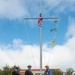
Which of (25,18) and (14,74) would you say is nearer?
(14,74)

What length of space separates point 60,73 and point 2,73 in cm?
1360

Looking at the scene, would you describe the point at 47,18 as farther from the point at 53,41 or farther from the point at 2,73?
the point at 2,73

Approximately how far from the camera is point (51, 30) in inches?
1142

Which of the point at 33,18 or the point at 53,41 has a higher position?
the point at 33,18

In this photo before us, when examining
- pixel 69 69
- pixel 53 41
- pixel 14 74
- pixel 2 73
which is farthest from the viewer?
pixel 69 69

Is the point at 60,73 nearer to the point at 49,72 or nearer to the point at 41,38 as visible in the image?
the point at 41,38

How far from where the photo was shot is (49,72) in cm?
2170

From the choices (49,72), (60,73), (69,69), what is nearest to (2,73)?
(60,73)

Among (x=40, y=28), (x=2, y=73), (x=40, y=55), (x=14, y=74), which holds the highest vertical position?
(x=2, y=73)

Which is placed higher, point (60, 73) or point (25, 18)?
point (60, 73)

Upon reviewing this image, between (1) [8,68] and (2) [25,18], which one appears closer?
(2) [25,18]

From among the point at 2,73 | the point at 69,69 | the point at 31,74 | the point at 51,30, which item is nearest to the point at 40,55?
the point at 51,30

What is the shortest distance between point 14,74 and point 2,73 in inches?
2111

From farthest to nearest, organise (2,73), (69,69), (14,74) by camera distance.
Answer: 1. (69,69)
2. (2,73)
3. (14,74)
